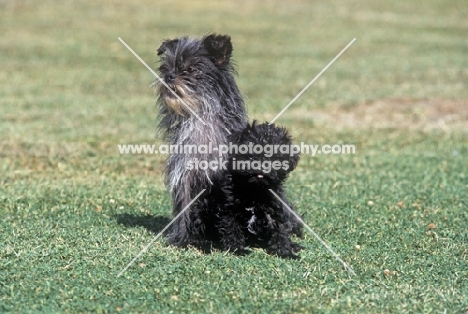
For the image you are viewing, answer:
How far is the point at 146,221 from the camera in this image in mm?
8070

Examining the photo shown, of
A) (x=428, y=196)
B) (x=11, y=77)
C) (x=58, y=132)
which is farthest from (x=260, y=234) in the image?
(x=11, y=77)

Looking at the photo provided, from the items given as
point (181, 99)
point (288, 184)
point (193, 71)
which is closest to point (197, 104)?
point (181, 99)

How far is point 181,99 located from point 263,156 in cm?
93

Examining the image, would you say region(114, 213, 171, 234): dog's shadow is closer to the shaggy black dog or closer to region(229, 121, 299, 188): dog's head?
the shaggy black dog

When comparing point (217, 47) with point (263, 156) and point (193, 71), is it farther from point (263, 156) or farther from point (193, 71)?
point (263, 156)

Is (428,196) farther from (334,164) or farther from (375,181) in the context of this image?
(334,164)

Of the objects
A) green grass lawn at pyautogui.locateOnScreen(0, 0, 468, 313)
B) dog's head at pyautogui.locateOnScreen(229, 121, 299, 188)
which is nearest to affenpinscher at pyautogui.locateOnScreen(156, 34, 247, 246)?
dog's head at pyautogui.locateOnScreen(229, 121, 299, 188)

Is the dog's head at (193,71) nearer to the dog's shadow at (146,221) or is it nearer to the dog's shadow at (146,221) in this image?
the dog's shadow at (146,221)

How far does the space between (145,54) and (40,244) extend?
14.1m

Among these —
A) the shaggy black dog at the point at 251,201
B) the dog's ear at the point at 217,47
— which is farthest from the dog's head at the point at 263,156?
the dog's ear at the point at 217,47

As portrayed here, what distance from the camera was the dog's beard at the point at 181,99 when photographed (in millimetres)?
6551

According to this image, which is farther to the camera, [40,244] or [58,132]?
[58,132]

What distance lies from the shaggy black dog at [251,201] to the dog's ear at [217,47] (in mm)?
669

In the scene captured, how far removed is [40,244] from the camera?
23.3ft
